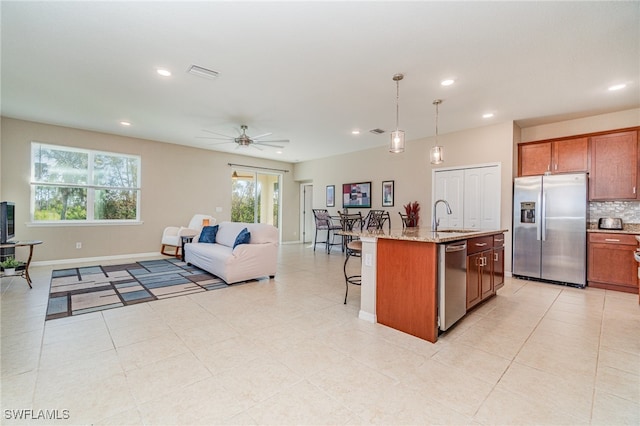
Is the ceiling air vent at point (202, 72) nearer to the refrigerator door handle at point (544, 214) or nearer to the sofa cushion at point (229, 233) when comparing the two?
the sofa cushion at point (229, 233)

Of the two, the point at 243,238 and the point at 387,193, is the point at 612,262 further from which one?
the point at 243,238

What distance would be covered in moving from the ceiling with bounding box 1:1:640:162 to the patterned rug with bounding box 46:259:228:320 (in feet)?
8.92

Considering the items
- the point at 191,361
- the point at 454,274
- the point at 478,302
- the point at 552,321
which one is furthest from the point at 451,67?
the point at 191,361

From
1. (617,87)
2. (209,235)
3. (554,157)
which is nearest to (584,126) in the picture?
(554,157)

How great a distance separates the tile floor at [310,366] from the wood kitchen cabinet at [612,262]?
1.07 meters

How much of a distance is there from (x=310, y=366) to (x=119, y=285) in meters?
3.46

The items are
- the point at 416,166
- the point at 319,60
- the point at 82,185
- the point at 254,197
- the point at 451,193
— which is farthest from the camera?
the point at 254,197

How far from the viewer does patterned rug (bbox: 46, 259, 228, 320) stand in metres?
3.23

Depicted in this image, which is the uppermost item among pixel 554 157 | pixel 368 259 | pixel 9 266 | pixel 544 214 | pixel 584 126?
pixel 584 126

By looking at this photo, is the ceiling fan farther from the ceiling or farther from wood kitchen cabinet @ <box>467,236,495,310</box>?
wood kitchen cabinet @ <box>467,236,495,310</box>

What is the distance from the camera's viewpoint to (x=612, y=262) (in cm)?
403

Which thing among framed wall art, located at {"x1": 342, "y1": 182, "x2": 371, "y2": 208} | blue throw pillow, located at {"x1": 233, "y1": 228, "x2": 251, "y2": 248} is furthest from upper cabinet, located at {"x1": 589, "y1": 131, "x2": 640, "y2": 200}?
blue throw pillow, located at {"x1": 233, "y1": 228, "x2": 251, "y2": 248}
